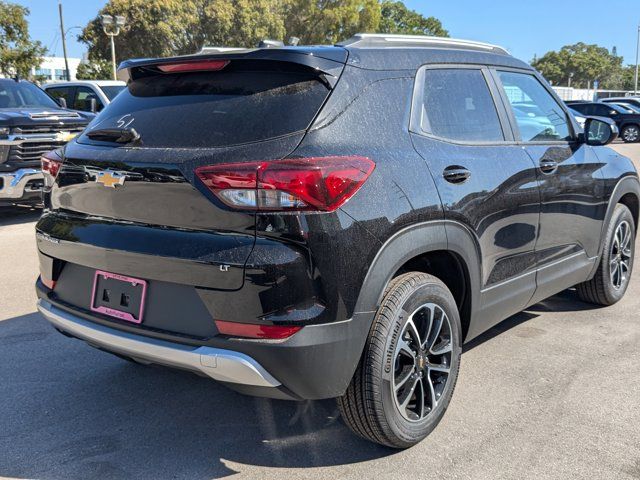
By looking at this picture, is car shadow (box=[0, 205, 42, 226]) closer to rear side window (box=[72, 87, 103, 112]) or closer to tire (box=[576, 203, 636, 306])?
rear side window (box=[72, 87, 103, 112])

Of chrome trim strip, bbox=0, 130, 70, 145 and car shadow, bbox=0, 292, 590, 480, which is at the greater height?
chrome trim strip, bbox=0, 130, 70, 145

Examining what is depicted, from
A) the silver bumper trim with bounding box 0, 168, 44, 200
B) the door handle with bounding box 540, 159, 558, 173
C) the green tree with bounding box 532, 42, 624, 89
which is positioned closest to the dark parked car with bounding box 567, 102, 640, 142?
the silver bumper trim with bounding box 0, 168, 44, 200

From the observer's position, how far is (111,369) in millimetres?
3795

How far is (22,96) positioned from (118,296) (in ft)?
26.3

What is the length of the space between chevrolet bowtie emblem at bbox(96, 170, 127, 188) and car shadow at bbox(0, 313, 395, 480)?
0.87 meters

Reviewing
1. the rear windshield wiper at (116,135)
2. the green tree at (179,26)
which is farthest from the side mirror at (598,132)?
the green tree at (179,26)

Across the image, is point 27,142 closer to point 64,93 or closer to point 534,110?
point 64,93

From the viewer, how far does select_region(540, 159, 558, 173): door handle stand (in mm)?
3674

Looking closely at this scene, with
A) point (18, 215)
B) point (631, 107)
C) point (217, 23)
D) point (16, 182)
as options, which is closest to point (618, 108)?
point (631, 107)

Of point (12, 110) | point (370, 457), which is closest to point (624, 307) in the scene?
point (370, 457)

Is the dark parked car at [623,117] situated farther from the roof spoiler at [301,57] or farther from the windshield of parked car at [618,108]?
the roof spoiler at [301,57]

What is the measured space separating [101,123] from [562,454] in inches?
107

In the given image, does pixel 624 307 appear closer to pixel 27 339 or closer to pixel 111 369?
pixel 111 369

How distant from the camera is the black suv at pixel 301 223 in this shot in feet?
7.76
